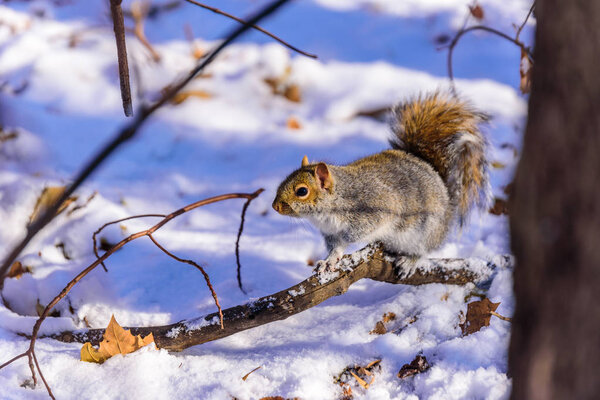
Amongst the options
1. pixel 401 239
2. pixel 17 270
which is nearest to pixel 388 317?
pixel 401 239

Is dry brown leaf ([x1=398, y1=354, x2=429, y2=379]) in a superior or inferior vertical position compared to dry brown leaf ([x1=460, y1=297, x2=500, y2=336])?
inferior

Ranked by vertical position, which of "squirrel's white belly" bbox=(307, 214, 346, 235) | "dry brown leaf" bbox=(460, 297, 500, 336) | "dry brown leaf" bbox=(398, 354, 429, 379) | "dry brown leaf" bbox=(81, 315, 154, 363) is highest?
"squirrel's white belly" bbox=(307, 214, 346, 235)

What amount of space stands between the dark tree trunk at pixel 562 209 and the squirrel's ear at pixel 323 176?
0.98m

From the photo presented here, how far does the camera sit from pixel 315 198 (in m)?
1.61

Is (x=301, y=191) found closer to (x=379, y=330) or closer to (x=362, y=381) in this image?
(x=379, y=330)

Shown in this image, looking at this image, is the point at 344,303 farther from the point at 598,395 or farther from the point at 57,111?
the point at 57,111

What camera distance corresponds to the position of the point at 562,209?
1.83 feet

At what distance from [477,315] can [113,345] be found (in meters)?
0.96

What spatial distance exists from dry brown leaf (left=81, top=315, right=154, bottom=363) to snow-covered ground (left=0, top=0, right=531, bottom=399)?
0.03 metres

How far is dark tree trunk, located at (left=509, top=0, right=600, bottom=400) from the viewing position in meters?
0.55

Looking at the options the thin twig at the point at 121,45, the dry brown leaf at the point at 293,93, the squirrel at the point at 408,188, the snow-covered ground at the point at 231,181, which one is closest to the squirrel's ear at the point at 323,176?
the squirrel at the point at 408,188

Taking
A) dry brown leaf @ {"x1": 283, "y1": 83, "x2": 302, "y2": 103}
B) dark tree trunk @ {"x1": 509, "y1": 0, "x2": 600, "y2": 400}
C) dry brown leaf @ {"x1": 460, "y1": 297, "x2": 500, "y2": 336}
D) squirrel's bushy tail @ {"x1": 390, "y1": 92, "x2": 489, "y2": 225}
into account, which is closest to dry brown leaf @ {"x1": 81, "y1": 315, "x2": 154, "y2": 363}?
dry brown leaf @ {"x1": 460, "y1": 297, "x2": 500, "y2": 336}

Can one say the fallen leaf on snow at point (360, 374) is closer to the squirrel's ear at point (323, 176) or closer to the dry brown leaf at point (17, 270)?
the squirrel's ear at point (323, 176)

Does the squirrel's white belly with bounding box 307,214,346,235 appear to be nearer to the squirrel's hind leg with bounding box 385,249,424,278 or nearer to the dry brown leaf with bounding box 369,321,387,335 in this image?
the squirrel's hind leg with bounding box 385,249,424,278
